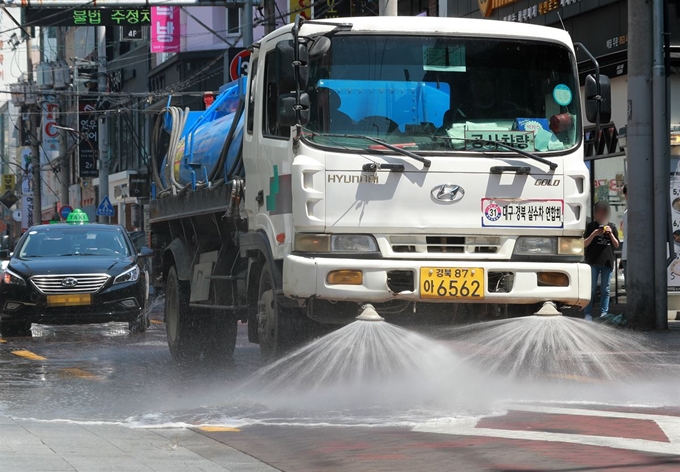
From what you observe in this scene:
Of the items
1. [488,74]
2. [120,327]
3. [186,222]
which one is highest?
[488,74]

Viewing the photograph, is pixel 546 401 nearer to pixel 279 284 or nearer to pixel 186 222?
pixel 279 284

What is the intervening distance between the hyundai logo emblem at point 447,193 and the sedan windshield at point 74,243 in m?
10.4

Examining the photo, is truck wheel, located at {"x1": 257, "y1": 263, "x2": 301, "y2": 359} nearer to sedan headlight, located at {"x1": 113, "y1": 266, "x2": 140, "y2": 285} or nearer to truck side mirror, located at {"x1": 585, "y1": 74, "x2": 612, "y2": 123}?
truck side mirror, located at {"x1": 585, "y1": 74, "x2": 612, "y2": 123}

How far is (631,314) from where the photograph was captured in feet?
60.5

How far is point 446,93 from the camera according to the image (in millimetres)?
10203

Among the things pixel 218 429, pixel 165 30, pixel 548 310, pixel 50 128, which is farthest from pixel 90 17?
pixel 50 128

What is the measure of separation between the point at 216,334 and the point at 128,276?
4809 millimetres

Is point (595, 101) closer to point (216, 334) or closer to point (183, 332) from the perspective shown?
point (216, 334)

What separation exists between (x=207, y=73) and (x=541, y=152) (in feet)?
139

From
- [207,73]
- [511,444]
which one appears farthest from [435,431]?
[207,73]

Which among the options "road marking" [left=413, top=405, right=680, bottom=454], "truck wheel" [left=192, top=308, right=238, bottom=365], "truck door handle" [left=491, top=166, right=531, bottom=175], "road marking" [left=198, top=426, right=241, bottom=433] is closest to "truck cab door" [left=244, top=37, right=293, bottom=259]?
"truck door handle" [left=491, top=166, right=531, bottom=175]

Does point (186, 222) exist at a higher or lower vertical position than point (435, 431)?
higher

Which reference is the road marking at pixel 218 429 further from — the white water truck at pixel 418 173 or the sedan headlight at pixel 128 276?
the sedan headlight at pixel 128 276

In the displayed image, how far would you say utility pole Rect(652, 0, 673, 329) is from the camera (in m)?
18.2
